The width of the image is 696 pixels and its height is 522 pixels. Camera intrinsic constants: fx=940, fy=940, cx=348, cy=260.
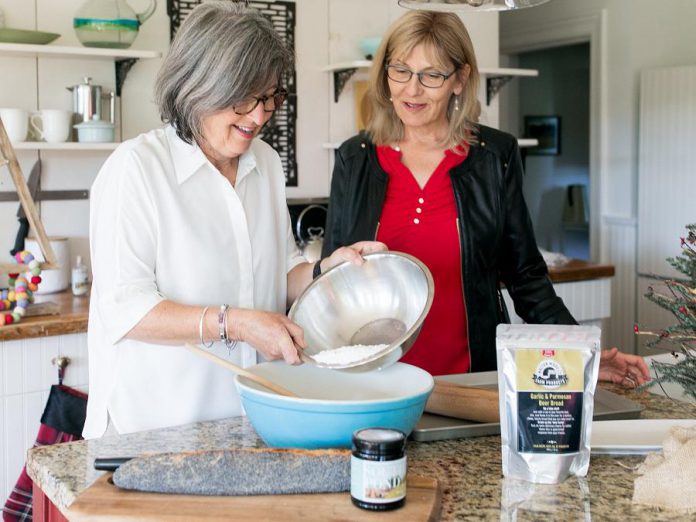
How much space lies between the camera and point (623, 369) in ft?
6.27

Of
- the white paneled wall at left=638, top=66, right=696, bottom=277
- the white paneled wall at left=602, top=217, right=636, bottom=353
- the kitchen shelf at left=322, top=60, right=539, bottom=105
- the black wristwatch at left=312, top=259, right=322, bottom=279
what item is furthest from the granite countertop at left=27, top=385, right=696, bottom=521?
the white paneled wall at left=602, top=217, right=636, bottom=353

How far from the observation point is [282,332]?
1.52 m

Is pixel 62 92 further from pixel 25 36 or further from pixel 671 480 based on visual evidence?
pixel 671 480

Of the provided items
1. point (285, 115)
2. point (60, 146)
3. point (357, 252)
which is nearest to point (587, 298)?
point (285, 115)

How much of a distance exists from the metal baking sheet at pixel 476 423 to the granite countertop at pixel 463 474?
0.01m

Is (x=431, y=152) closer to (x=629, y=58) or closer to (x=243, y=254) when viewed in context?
(x=243, y=254)

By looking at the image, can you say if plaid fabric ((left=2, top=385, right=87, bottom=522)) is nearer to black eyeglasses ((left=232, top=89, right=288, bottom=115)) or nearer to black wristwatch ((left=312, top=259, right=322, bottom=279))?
black wristwatch ((left=312, top=259, right=322, bottom=279))

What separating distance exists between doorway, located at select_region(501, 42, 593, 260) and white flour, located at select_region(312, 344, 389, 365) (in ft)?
18.6

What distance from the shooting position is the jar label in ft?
4.00

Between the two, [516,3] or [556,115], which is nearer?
[516,3]

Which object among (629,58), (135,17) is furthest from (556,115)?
(135,17)

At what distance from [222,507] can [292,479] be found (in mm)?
106

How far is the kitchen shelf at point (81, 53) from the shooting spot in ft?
10.2

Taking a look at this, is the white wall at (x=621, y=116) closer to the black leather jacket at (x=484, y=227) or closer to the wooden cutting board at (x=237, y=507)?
the black leather jacket at (x=484, y=227)
